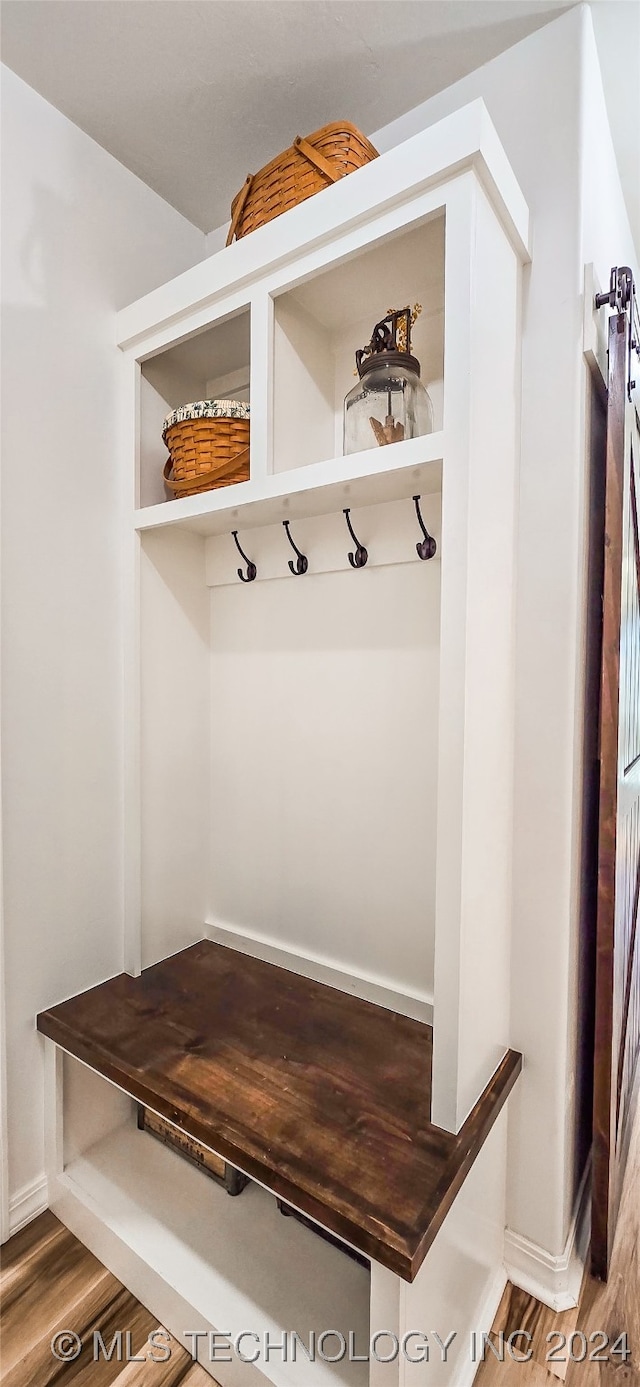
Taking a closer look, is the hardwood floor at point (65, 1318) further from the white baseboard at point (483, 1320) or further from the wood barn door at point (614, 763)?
the wood barn door at point (614, 763)

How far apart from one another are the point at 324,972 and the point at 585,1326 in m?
0.79

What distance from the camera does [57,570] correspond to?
1451mm

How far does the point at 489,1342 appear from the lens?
1186 millimetres

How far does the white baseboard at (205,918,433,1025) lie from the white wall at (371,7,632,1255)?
0.75ft

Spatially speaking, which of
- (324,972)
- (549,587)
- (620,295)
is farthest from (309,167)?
(324,972)

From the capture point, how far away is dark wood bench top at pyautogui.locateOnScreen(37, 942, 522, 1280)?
0.94 meters

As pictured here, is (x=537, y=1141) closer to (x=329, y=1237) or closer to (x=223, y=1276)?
(x=329, y=1237)

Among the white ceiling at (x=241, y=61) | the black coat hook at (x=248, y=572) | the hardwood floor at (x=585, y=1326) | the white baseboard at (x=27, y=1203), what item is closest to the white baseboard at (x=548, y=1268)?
the hardwood floor at (x=585, y=1326)

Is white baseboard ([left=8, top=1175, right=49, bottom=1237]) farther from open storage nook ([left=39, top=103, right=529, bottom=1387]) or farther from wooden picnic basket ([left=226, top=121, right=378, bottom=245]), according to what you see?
wooden picnic basket ([left=226, top=121, right=378, bottom=245])

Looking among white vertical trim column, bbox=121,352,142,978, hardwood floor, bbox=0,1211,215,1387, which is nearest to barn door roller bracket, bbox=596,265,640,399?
white vertical trim column, bbox=121,352,142,978

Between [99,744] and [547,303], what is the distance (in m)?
→ 1.33

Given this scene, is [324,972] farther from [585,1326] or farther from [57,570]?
[57,570]

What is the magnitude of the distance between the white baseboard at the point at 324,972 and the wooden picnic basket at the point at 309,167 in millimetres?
1644

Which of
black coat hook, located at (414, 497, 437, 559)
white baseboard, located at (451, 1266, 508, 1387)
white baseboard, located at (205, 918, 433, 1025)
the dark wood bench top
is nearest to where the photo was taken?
the dark wood bench top
